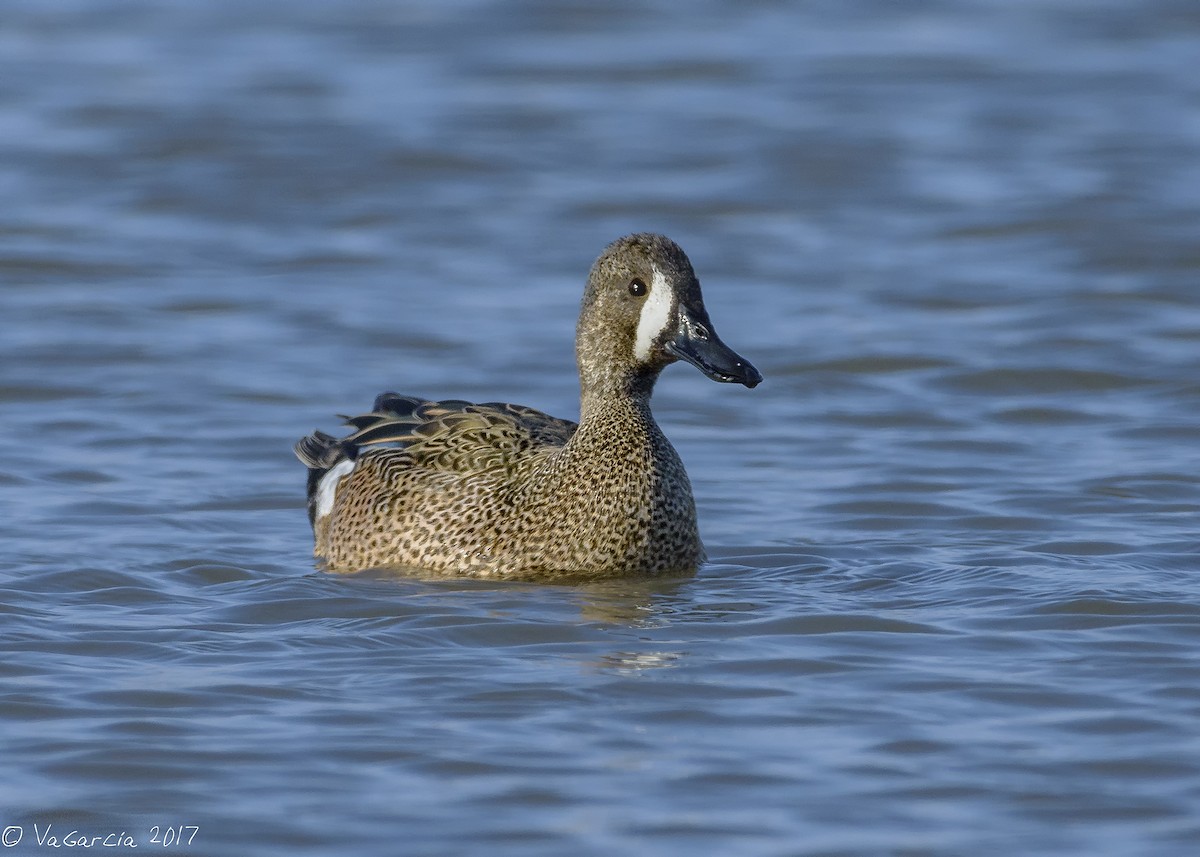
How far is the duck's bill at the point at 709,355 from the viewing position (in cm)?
803

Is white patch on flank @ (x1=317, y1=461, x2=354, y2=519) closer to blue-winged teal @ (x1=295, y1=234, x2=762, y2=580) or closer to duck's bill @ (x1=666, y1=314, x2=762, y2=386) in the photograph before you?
→ blue-winged teal @ (x1=295, y1=234, x2=762, y2=580)

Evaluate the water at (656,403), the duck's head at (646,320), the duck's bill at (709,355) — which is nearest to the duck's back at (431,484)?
the water at (656,403)

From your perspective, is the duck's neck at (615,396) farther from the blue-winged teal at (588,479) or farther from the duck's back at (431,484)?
the duck's back at (431,484)

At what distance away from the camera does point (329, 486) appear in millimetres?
9117

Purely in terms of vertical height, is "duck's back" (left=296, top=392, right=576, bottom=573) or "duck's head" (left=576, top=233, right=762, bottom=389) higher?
"duck's head" (left=576, top=233, right=762, bottom=389)

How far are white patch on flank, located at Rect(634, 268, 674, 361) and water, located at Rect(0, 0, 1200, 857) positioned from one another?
0.94 meters

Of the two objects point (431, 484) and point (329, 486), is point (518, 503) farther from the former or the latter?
point (329, 486)

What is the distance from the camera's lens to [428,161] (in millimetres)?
16609

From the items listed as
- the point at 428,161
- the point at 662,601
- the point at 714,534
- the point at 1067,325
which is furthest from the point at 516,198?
the point at 662,601

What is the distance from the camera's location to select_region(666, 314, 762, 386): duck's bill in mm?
8031

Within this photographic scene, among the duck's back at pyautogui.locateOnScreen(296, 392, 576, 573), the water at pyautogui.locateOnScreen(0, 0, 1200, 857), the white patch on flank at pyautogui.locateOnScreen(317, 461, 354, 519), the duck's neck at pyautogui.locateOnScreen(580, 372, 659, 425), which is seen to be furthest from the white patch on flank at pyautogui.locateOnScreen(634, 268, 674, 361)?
the white patch on flank at pyautogui.locateOnScreen(317, 461, 354, 519)

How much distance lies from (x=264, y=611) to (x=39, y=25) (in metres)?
14.7

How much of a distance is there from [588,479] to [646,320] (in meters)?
0.63

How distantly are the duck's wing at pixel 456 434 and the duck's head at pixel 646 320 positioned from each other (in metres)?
0.41
